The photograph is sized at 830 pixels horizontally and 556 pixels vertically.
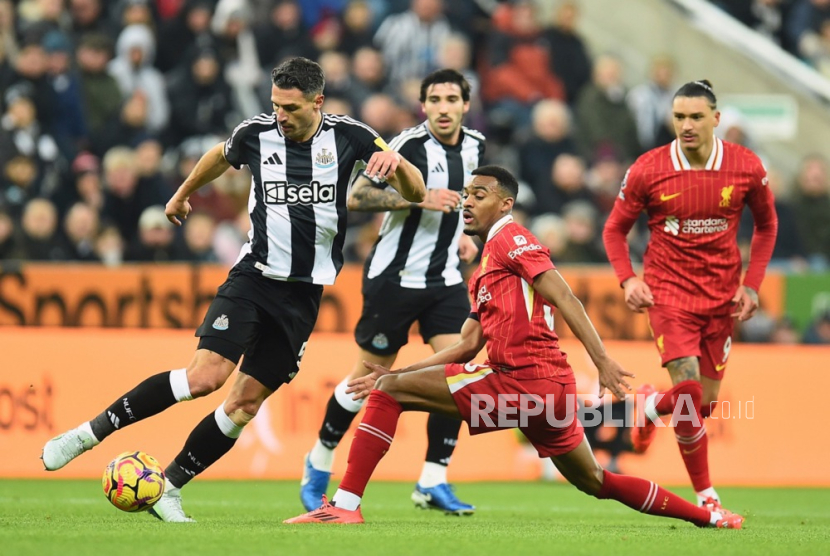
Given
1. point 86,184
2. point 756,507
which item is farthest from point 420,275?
point 86,184

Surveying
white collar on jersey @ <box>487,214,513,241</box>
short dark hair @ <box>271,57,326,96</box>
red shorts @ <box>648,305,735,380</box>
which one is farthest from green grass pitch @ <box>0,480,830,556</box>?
short dark hair @ <box>271,57,326,96</box>

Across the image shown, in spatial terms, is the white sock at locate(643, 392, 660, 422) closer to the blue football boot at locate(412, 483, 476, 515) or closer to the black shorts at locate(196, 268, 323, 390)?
the blue football boot at locate(412, 483, 476, 515)

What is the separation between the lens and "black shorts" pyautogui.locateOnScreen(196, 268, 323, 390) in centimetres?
742

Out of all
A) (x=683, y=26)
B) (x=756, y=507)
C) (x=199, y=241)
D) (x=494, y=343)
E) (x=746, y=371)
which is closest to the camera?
(x=494, y=343)

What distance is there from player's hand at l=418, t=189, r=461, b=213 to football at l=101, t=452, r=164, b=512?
247cm

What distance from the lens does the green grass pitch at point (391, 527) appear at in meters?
6.06

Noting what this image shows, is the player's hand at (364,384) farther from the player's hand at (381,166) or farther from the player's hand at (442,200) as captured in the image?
the player's hand at (442,200)

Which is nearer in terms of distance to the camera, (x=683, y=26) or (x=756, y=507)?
(x=756, y=507)

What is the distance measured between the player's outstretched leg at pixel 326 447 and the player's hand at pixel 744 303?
2.53 meters

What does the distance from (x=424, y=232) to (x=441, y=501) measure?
182cm

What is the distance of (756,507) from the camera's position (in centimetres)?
961

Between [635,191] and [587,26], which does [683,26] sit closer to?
[587,26]

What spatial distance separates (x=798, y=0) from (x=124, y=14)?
9241mm

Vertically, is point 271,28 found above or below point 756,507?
above
